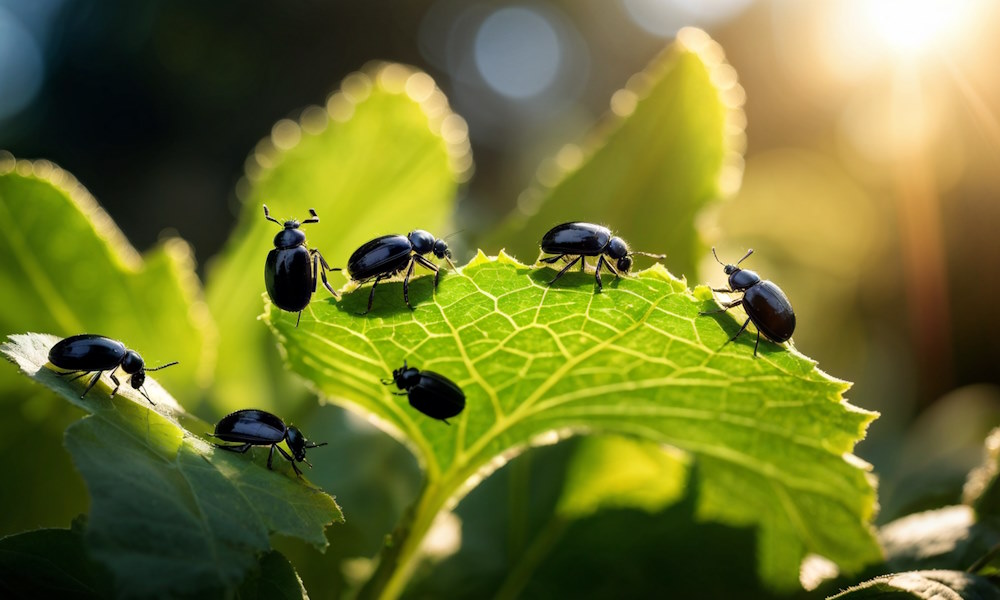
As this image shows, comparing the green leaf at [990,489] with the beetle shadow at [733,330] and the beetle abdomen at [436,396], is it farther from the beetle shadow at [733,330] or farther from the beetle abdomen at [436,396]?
the beetle abdomen at [436,396]

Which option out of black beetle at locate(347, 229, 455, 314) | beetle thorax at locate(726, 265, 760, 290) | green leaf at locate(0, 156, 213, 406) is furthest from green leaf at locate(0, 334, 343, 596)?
beetle thorax at locate(726, 265, 760, 290)

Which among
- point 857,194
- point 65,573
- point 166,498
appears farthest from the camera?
point 857,194

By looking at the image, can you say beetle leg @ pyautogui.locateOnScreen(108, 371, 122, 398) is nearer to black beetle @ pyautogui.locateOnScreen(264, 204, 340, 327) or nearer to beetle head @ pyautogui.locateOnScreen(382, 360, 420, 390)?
black beetle @ pyautogui.locateOnScreen(264, 204, 340, 327)

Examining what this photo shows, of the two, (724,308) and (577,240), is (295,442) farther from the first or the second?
(724,308)

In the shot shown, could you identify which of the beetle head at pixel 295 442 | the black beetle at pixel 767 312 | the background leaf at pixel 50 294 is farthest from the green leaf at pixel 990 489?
the background leaf at pixel 50 294

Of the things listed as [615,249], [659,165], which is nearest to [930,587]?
[615,249]
